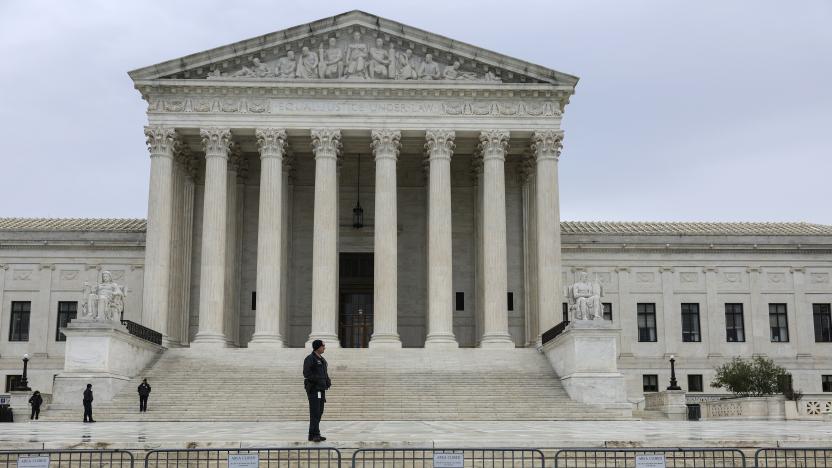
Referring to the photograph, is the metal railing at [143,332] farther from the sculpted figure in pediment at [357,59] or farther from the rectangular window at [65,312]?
the sculpted figure in pediment at [357,59]

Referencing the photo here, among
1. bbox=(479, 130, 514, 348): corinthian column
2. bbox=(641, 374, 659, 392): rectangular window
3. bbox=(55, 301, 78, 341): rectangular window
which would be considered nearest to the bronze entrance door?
bbox=(479, 130, 514, 348): corinthian column

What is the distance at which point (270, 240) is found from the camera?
4419cm

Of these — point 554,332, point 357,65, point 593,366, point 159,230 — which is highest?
point 357,65

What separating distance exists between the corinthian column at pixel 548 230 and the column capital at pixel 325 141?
958cm

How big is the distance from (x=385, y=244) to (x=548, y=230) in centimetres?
781

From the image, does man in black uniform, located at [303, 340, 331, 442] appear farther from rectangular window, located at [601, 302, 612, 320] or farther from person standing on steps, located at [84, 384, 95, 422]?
rectangular window, located at [601, 302, 612, 320]

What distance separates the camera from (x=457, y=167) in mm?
52219

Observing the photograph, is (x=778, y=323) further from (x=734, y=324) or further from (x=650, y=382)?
(x=650, y=382)

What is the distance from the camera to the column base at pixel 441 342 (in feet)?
141

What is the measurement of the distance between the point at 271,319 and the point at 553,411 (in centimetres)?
1511

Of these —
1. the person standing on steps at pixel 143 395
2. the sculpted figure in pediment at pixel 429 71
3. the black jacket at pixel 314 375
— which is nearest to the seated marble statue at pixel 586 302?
the sculpted figure in pediment at pixel 429 71

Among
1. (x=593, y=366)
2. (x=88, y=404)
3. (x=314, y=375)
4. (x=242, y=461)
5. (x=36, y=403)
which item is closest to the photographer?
(x=242, y=461)

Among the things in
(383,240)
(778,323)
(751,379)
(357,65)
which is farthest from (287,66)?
(778,323)

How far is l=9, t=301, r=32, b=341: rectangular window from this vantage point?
167ft
